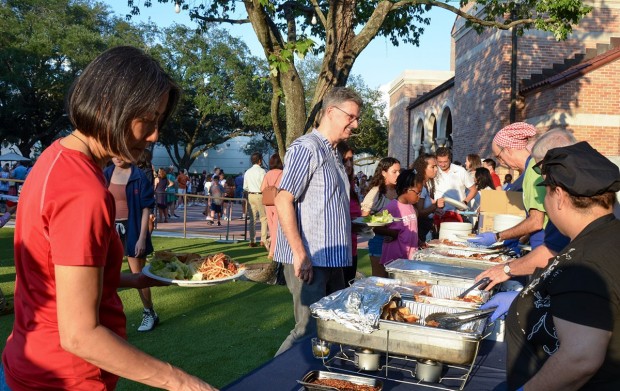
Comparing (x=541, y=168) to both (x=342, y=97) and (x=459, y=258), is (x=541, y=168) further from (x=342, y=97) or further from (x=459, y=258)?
(x=459, y=258)

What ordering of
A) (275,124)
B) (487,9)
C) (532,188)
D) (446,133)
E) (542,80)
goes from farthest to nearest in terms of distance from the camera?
(446,133) → (542,80) → (487,9) → (275,124) → (532,188)

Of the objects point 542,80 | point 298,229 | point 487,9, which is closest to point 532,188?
point 298,229

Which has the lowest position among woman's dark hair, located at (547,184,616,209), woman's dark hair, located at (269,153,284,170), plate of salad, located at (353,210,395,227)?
plate of salad, located at (353,210,395,227)

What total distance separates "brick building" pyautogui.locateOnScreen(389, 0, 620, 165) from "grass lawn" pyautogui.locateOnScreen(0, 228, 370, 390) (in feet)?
24.0

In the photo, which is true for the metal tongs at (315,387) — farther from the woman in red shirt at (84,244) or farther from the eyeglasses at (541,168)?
the eyeglasses at (541,168)

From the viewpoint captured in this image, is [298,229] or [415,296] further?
[298,229]

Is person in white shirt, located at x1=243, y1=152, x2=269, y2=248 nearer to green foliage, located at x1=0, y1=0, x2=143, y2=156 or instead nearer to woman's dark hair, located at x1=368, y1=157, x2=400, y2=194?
woman's dark hair, located at x1=368, y1=157, x2=400, y2=194

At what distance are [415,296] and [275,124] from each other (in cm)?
564

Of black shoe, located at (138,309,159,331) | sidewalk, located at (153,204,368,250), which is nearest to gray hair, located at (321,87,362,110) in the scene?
black shoe, located at (138,309,159,331)

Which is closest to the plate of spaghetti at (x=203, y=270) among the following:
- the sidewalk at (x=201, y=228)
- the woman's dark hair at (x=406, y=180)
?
the woman's dark hair at (x=406, y=180)

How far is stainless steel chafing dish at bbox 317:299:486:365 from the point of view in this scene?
6.72 feet

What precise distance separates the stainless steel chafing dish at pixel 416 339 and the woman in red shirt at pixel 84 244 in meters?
0.90

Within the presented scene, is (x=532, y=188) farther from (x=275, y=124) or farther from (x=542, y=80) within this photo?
(x=542, y=80)

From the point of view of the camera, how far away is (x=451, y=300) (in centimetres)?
264
